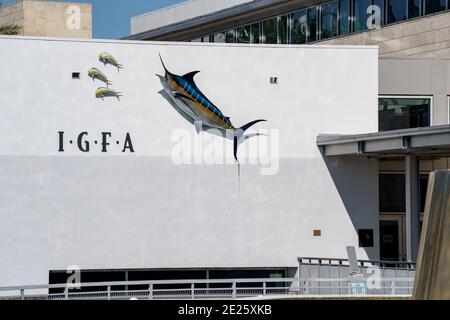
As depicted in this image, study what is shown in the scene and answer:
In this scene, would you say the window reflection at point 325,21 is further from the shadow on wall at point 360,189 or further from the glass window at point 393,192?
the shadow on wall at point 360,189

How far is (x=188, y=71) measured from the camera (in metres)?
35.7

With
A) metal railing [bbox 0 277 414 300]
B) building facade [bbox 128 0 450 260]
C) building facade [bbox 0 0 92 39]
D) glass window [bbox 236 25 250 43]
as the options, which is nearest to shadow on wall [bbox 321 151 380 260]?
building facade [bbox 128 0 450 260]

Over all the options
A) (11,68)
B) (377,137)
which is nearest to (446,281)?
(377,137)

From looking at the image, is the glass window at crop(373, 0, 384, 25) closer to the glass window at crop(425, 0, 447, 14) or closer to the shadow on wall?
the glass window at crop(425, 0, 447, 14)

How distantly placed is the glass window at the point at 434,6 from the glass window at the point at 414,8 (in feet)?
1.56

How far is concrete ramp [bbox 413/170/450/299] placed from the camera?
26.1ft

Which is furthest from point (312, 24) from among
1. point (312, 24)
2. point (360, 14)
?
point (360, 14)

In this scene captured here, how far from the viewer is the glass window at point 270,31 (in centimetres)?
4947

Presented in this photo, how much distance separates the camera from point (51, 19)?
6750 centimetres

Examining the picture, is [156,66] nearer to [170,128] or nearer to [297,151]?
[170,128]

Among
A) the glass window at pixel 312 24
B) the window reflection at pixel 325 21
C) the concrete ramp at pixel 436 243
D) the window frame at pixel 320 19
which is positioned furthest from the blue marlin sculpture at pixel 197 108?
the concrete ramp at pixel 436 243

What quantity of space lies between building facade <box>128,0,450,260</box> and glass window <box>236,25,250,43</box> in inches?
1.9

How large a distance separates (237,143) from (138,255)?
507 cm

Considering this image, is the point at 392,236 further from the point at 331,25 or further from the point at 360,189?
the point at 331,25
